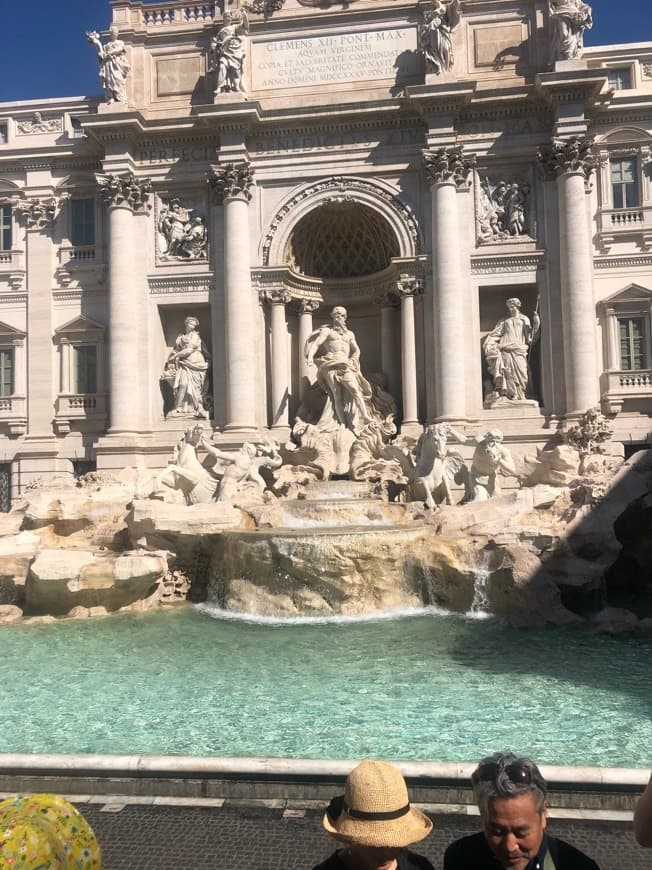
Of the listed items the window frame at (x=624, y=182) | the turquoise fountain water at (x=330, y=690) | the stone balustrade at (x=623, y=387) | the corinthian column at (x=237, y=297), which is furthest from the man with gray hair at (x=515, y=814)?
the window frame at (x=624, y=182)

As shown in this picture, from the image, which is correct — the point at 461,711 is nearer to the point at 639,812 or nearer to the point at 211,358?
the point at 639,812

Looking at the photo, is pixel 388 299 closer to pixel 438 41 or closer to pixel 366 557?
pixel 438 41

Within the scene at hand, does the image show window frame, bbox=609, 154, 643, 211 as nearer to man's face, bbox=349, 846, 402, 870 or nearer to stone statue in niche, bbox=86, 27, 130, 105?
stone statue in niche, bbox=86, 27, 130, 105

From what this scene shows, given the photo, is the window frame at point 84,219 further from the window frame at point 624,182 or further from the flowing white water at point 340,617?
the window frame at point 624,182

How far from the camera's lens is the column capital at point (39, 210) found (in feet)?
71.3

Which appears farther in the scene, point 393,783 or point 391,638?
point 391,638

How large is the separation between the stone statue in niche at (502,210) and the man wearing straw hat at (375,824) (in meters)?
19.0

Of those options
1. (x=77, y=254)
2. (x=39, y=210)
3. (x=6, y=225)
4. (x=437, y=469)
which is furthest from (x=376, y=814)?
(x=6, y=225)

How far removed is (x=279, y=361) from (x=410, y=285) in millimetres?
4220

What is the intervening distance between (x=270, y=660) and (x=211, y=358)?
1289 centimetres

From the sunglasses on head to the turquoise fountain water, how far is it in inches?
159

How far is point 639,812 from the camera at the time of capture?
219 centimetres

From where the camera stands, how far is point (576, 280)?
61.8 feet

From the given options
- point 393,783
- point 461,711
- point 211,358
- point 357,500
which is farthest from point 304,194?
point 393,783
